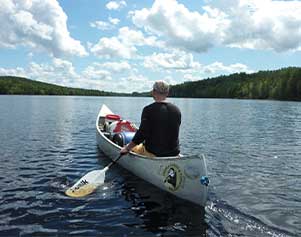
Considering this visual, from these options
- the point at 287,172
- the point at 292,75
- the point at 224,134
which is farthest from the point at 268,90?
the point at 287,172

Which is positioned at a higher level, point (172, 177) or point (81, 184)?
point (172, 177)

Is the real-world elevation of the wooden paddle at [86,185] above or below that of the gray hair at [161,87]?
below

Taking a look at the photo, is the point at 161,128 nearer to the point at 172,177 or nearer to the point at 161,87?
the point at 161,87

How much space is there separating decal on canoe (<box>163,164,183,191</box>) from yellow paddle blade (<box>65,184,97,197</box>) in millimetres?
2217

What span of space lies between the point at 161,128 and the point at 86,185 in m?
2.79

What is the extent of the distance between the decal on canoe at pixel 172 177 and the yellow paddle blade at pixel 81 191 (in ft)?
7.27

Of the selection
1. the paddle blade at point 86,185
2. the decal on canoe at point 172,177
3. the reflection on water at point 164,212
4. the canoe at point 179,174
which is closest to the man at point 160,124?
the canoe at point 179,174

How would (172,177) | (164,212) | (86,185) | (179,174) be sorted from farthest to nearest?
(86,185) < (172,177) < (179,174) < (164,212)

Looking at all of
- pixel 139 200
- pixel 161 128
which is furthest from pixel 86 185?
pixel 161 128

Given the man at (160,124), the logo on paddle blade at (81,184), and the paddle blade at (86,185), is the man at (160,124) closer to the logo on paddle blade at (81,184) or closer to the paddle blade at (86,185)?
the paddle blade at (86,185)

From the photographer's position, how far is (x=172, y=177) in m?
8.72

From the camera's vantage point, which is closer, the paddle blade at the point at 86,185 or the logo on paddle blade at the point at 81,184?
the paddle blade at the point at 86,185

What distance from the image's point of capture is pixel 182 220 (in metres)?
7.72

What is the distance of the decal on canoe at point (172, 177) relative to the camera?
332 inches
